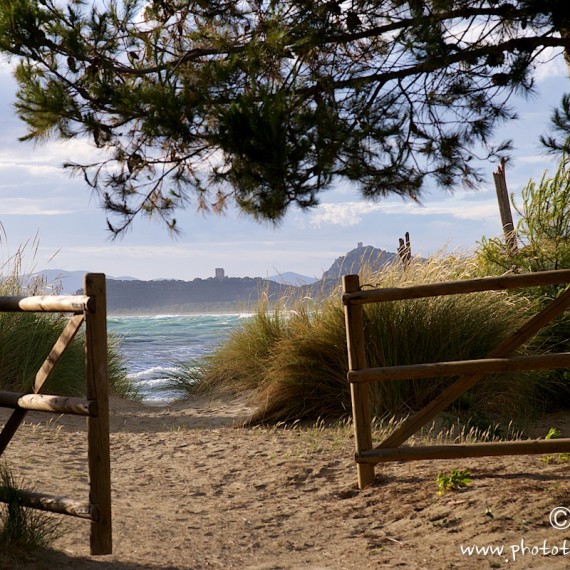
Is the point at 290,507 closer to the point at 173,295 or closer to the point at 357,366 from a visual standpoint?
the point at 357,366

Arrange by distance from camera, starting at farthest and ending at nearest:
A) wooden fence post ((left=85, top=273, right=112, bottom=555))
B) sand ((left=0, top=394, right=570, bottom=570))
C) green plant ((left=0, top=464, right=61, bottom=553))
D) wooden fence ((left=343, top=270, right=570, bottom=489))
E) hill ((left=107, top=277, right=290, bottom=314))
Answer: hill ((left=107, top=277, right=290, bottom=314)) → wooden fence ((left=343, top=270, right=570, bottom=489)) → sand ((left=0, top=394, right=570, bottom=570)) → wooden fence post ((left=85, top=273, right=112, bottom=555)) → green plant ((left=0, top=464, right=61, bottom=553))

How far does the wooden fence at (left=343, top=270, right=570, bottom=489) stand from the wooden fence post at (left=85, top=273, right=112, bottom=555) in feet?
5.63

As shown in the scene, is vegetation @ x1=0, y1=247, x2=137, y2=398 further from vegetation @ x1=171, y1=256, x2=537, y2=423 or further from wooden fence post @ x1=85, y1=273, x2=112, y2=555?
wooden fence post @ x1=85, y1=273, x2=112, y2=555

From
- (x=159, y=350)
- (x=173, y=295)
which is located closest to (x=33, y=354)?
(x=159, y=350)

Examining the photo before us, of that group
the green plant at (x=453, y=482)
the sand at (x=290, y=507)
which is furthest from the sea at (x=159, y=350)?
the green plant at (x=453, y=482)

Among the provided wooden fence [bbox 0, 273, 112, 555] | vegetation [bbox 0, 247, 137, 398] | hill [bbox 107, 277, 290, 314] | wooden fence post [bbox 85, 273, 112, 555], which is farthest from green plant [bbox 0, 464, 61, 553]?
hill [bbox 107, 277, 290, 314]

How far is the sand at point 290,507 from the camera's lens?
3.91m

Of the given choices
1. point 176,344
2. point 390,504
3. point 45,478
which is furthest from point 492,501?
point 176,344

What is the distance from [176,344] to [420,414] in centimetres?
2216

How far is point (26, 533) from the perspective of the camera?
3562 millimetres

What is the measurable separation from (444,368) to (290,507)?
1356mm

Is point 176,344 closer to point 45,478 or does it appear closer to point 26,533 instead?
point 45,478

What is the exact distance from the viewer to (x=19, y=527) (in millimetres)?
3570
